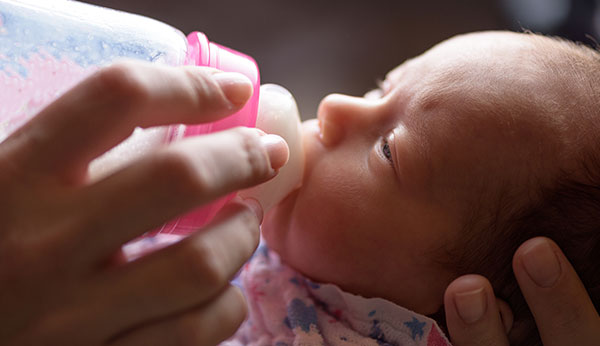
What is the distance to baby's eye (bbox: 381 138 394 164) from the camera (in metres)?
0.82

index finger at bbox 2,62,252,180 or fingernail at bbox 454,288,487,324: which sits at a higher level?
index finger at bbox 2,62,252,180

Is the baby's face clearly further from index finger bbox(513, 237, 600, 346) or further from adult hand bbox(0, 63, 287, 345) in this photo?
adult hand bbox(0, 63, 287, 345)

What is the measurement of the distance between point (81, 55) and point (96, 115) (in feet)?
0.68

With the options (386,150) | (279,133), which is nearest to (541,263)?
(386,150)

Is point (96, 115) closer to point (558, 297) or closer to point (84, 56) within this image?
point (84, 56)

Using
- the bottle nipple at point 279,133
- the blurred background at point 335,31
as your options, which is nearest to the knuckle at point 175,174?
the bottle nipple at point 279,133

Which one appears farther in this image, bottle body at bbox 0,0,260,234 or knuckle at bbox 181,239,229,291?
bottle body at bbox 0,0,260,234

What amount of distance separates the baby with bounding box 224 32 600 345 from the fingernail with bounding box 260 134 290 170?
21 centimetres

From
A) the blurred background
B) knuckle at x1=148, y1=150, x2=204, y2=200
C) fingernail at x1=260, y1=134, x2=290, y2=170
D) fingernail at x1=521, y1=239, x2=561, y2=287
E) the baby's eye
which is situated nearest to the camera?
knuckle at x1=148, y1=150, x2=204, y2=200

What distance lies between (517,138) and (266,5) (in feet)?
3.07

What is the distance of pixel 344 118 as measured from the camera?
0.85m

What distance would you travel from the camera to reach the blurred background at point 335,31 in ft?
4.83

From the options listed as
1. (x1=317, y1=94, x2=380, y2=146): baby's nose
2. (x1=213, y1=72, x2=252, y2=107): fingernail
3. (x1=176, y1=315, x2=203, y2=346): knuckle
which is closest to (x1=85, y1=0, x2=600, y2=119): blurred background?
(x1=317, y1=94, x2=380, y2=146): baby's nose

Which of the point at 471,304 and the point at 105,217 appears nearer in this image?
the point at 105,217
